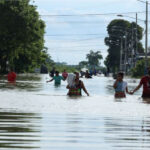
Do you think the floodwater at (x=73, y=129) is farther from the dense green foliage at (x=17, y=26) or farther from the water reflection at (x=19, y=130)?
the dense green foliage at (x=17, y=26)

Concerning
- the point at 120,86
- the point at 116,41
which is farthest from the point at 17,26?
the point at 116,41

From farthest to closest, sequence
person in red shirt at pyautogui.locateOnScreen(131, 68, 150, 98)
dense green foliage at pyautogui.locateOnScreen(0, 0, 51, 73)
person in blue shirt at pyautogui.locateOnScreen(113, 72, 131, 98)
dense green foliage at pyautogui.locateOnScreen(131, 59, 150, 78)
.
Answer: dense green foliage at pyautogui.locateOnScreen(131, 59, 150, 78) < dense green foliage at pyautogui.locateOnScreen(0, 0, 51, 73) < person in blue shirt at pyautogui.locateOnScreen(113, 72, 131, 98) < person in red shirt at pyautogui.locateOnScreen(131, 68, 150, 98)

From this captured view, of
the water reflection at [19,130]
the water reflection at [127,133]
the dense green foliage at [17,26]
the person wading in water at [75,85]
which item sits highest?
the dense green foliage at [17,26]

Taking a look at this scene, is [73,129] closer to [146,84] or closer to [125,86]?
[146,84]

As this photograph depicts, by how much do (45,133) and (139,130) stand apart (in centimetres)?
213

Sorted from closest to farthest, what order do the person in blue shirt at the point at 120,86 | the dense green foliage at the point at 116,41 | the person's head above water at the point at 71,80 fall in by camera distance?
the person in blue shirt at the point at 120,86 < the person's head above water at the point at 71,80 < the dense green foliage at the point at 116,41

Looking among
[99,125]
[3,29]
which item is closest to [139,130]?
[99,125]

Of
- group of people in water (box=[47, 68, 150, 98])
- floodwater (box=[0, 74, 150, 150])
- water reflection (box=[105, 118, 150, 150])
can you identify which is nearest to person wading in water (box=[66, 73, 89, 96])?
group of people in water (box=[47, 68, 150, 98])

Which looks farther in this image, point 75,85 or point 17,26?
point 17,26

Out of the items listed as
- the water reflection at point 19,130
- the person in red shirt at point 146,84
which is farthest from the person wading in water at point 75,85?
the water reflection at point 19,130

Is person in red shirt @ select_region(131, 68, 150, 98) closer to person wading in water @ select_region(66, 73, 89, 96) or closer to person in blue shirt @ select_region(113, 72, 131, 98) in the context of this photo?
person in blue shirt @ select_region(113, 72, 131, 98)

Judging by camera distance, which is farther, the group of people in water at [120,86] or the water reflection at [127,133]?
the group of people in water at [120,86]

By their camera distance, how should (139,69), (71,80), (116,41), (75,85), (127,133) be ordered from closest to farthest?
1. (127,133)
2. (71,80)
3. (75,85)
4. (139,69)
5. (116,41)

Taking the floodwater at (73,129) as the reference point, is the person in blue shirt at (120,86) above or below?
above
